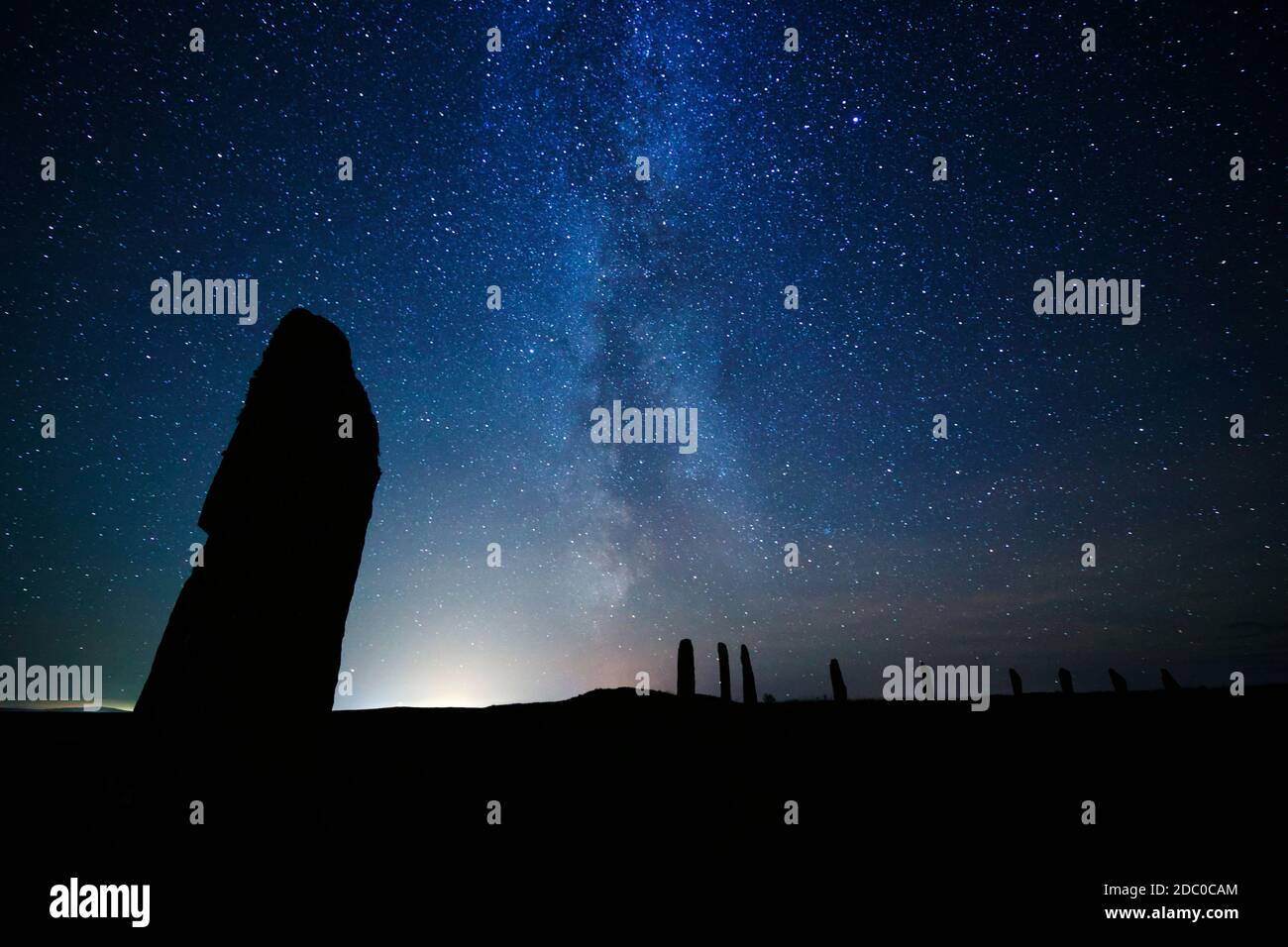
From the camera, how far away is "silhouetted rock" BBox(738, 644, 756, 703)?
1379 cm

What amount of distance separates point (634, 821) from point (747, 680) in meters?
9.10

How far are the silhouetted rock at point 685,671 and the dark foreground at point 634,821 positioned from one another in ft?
6.06

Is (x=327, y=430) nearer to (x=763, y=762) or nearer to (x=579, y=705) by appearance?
(x=579, y=705)

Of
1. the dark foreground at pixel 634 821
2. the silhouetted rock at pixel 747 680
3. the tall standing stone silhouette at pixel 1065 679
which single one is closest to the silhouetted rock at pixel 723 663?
the silhouetted rock at pixel 747 680

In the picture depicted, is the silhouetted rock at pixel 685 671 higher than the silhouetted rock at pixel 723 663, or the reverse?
the silhouetted rock at pixel 685 671

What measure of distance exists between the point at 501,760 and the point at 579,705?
2.39 m

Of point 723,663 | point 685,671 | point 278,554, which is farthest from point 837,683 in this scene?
point 278,554

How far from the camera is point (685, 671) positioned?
11.7m

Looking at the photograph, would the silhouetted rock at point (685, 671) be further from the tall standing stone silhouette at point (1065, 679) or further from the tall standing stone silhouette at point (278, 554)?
the tall standing stone silhouette at point (1065, 679)

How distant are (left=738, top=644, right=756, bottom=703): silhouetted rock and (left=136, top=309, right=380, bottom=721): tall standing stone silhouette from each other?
26.8 feet

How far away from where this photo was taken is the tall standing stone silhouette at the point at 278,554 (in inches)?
272

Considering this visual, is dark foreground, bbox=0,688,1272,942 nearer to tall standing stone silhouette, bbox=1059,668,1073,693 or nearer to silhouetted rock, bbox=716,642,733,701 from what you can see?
silhouetted rock, bbox=716,642,733,701

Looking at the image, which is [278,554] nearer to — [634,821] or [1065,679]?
[634,821]
